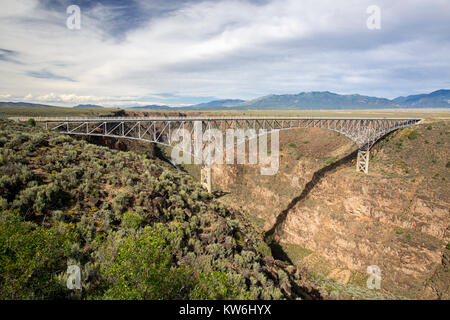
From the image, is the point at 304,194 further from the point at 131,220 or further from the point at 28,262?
the point at 28,262

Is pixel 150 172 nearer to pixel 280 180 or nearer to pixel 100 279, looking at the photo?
pixel 100 279

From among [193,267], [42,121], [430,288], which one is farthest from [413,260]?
[42,121]

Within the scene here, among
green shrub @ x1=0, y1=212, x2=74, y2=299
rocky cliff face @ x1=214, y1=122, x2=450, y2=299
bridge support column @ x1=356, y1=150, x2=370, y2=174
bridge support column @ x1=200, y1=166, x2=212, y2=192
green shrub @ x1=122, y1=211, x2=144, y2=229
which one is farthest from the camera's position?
bridge support column @ x1=356, y1=150, x2=370, y2=174

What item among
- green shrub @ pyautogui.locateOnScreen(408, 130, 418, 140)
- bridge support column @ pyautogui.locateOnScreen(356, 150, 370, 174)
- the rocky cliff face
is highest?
green shrub @ pyautogui.locateOnScreen(408, 130, 418, 140)

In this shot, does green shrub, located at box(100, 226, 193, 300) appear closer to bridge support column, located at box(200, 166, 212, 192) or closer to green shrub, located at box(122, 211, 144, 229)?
green shrub, located at box(122, 211, 144, 229)

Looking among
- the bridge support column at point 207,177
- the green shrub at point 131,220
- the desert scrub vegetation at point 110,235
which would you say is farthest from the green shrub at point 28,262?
the bridge support column at point 207,177

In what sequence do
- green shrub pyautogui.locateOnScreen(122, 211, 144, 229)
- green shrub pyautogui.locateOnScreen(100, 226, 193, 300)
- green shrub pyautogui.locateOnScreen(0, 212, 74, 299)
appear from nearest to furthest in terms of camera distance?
green shrub pyautogui.locateOnScreen(0, 212, 74, 299) → green shrub pyautogui.locateOnScreen(100, 226, 193, 300) → green shrub pyautogui.locateOnScreen(122, 211, 144, 229)

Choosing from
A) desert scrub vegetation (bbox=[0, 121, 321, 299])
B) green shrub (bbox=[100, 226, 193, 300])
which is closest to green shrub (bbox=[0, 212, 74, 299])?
desert scrub vegetation (bbox=[0, 121, 321, 299])
